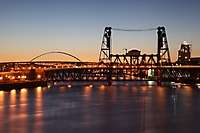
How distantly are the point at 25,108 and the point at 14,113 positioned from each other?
4191mm

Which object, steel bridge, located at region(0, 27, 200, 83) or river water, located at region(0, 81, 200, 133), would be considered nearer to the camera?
river water, located at region(0, 81, 200, 133)

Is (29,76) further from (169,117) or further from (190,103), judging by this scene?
(169,117)

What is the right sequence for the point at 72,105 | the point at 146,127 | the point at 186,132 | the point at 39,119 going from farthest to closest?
the point at 72,105 < the point at 39,119 < the point at 146,127 < the point at 186,132

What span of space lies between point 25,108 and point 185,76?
64.0 metres

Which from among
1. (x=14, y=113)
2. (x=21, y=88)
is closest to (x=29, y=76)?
(x=21, y=88)

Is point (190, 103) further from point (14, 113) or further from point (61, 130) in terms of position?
point (61, 130)

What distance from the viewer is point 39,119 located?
31844 mm

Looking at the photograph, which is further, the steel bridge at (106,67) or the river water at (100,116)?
the steel bridge at (106,67)

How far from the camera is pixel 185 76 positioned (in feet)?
325

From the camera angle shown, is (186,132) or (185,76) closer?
(186,132)

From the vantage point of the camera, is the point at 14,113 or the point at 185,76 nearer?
the point at 14,113

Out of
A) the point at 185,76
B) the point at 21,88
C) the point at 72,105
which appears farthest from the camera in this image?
the point at 185,76

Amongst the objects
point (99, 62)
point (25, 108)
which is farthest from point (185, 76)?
point (25, 108)

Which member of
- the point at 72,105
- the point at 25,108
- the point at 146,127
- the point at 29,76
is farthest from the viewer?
the point at 29,76
